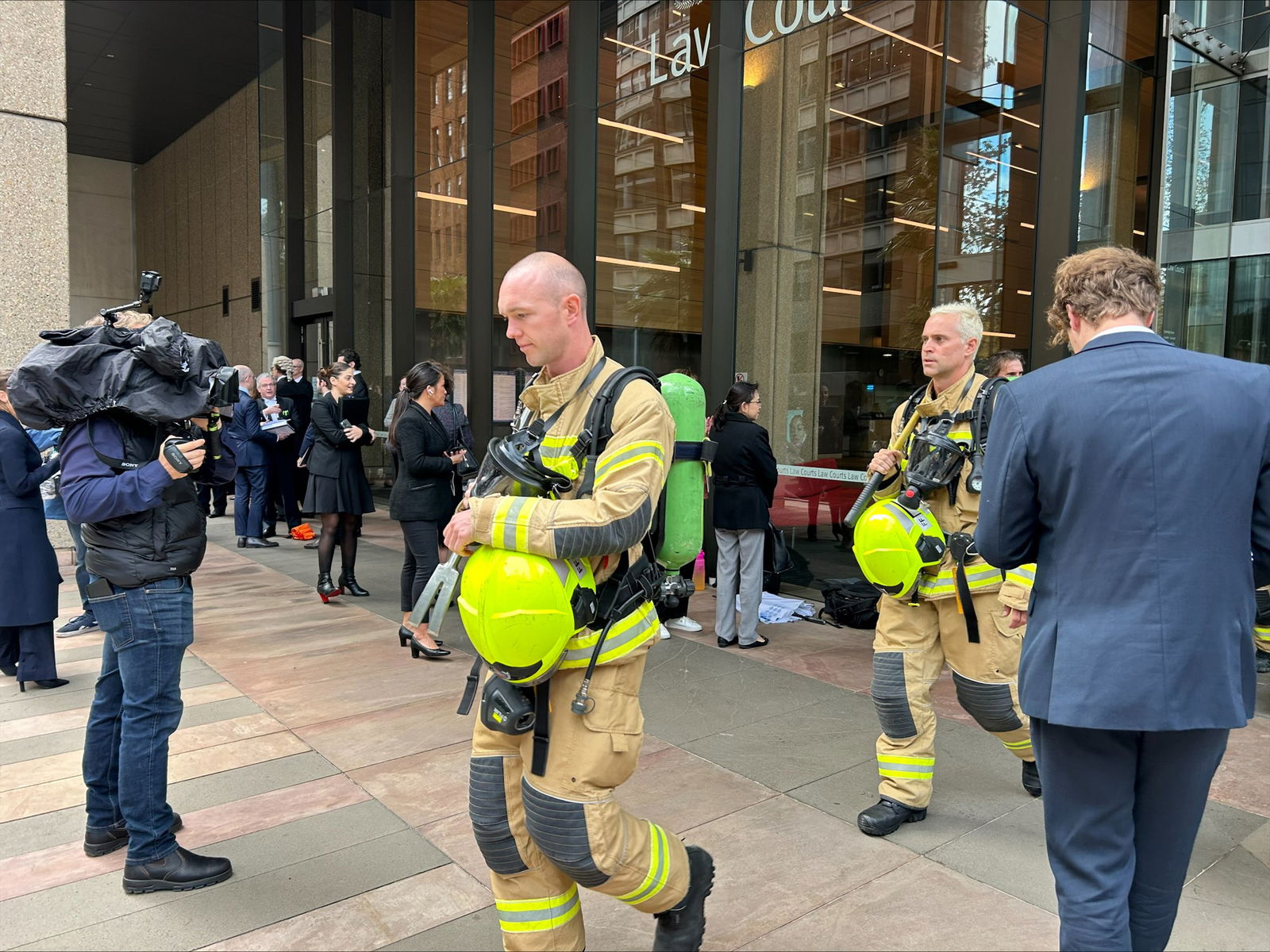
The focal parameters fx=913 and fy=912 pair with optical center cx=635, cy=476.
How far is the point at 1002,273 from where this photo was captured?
6.91 metres

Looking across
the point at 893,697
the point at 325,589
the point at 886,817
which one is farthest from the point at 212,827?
the point at 325,589

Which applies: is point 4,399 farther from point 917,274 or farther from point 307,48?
point 307,48

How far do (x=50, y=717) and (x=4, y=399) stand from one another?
1791mm

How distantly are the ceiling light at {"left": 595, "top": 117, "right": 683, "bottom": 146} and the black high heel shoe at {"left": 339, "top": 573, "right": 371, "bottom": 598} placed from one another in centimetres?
527

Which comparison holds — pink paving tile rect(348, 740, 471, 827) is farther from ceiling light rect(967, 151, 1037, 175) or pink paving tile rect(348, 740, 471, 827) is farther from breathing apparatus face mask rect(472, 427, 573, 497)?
ceiling light rect(967, 151, 1037, 175)

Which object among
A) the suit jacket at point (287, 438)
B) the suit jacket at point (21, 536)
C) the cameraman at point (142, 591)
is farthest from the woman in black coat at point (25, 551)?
the suit jacket at point (287, 438)

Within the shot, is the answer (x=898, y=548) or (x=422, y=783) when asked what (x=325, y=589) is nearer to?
(x=422, y=783)

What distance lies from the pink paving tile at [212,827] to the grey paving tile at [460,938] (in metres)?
1.09

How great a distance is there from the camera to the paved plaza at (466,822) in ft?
9.64

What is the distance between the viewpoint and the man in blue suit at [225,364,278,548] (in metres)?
10.6

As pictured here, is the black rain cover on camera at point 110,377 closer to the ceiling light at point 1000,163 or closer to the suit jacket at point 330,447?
the suit jacket at point 330,447

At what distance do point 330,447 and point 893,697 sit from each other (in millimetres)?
5641

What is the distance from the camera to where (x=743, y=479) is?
647 cm

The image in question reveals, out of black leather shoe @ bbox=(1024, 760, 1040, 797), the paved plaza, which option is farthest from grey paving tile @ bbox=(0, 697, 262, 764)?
black leather shoe @ bbox=(1024, 760, 1040, 797)
